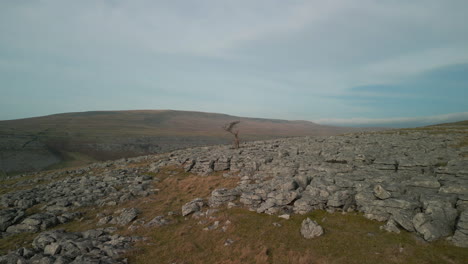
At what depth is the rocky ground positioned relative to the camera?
48.9 ft

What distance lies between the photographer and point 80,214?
23797 millimetres

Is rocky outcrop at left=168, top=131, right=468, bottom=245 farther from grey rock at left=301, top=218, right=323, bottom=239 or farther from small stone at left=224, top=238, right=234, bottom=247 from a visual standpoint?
small stone at left=224, top=238, right=234, bottom=247

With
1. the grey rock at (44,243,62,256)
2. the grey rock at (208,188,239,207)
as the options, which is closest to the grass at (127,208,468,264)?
the grey rock at (208,188,239,207)

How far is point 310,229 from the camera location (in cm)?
1614

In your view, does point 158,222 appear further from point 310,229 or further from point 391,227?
point 391,227

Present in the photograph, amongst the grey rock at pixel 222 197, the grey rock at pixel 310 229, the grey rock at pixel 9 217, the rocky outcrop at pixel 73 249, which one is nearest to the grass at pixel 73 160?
the grey rock at pixel 9 217

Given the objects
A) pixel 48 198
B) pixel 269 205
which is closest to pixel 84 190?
pixel 48 198

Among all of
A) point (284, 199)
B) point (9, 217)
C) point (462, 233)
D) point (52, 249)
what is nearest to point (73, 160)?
point (9, 217)

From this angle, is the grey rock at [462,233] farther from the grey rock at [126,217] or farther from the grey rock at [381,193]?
the grey rock at [126,217]

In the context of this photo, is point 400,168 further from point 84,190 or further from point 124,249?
point 84,190

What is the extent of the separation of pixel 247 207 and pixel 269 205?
239cm

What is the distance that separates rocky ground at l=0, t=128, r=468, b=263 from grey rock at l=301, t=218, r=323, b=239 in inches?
2.8

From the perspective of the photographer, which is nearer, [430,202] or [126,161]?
[430,202]

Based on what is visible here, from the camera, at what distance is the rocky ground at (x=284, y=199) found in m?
14.9
